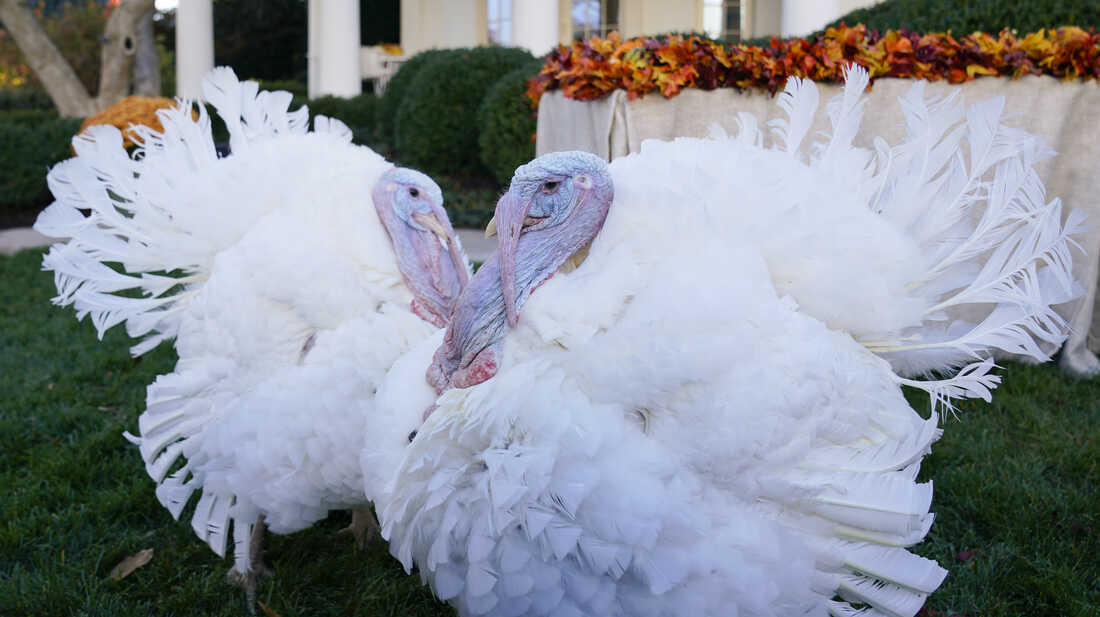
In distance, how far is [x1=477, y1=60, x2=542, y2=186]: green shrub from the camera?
25.9 ft

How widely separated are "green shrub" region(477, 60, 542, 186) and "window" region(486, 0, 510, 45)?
6.22 meters

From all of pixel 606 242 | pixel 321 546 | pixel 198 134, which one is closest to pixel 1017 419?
pixel 606 242

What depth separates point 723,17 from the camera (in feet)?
45.0

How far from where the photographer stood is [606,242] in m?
2.11

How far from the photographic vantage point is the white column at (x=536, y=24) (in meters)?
10.2

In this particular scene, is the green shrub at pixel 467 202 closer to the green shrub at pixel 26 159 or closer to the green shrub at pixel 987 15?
the green shrub at pixel 26 159

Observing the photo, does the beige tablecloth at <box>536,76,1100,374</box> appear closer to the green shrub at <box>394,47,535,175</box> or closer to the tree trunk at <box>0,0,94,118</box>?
the green shrub at <box>394,47,535,175</box>

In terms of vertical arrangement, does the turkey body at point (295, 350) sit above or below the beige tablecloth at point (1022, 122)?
below

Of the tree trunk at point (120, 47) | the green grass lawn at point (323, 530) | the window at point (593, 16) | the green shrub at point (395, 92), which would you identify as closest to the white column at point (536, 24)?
the green shrub at point (395, 92)

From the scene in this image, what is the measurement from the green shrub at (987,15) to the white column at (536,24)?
4.94 m

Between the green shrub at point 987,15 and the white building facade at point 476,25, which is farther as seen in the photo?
the white building facade at point 476,25

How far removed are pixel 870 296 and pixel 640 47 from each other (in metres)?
3.01

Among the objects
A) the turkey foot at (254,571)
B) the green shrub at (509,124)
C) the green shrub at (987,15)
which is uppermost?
the green shrub at (987,15)

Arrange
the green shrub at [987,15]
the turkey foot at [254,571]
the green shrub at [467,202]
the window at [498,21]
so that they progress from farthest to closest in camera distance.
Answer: the window at [498,21] < the green shrub at [467,202] < the green shrub at [987,15] < the turkey foot at [254,571]
